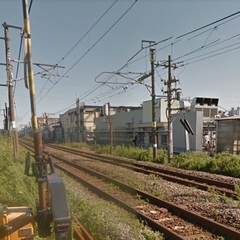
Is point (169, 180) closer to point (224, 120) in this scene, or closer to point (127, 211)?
point (127, 211)

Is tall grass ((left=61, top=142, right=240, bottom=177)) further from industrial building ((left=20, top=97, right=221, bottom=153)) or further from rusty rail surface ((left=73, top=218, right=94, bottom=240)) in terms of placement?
rusty rail surface ((left=73, top=218, right=94, bottom=240))

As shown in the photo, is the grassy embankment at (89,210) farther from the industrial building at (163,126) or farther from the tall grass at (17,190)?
the industrial building at (163,126)

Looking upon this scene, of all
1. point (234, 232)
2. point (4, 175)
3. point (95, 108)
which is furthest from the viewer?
point (95, 108)

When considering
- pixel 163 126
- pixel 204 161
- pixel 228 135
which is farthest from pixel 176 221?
pixel 163 126

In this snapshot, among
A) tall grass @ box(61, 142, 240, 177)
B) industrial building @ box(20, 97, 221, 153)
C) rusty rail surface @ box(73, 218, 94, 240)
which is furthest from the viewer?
industrial building @ box(20, 97, 221, 153)

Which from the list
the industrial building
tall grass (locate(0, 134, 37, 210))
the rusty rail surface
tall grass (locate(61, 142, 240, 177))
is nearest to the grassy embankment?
tall grass (locate(0, 134, 37, 210))

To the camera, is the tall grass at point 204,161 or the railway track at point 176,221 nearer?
the railway track at point 176,221

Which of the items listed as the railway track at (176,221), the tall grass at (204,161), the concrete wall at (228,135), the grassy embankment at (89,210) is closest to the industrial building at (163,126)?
the concrete wall at (228,135)

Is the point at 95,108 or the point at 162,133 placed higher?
the point at 95,108

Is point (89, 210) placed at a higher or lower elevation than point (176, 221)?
higher

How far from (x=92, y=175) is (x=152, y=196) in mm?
5124

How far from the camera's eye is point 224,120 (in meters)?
18.0

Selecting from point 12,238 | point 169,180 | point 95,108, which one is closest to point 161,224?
point 12,238

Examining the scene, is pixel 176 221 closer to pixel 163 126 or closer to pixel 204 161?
pixel 204 161
